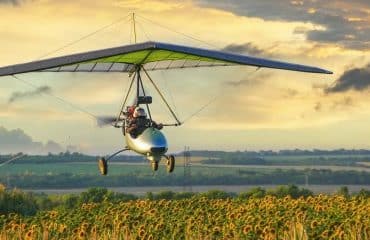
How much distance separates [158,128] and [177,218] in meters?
3.80

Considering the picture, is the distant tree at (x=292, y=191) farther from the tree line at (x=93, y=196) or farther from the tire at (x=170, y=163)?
the tire at (x=170, y=163)

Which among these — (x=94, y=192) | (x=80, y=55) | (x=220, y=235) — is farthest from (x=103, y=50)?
(x=94, y=192)

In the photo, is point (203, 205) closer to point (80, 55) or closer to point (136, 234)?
point (80, 55)

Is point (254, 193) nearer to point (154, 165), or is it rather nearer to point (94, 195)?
point (94, 195)

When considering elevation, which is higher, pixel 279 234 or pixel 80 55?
pixel 80 55

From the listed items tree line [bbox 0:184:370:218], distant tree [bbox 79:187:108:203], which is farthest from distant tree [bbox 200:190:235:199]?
distant tree [bbox 79:187:108:203]

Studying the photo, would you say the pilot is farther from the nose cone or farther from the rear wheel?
the rear wheel

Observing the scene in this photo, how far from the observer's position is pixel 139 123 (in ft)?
88.6

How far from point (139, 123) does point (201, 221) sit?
4495 mm

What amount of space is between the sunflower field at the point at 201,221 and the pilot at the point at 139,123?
230 cm

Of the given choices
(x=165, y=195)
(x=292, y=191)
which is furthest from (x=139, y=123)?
(x=292, y=191)

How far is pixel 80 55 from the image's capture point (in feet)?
84.5

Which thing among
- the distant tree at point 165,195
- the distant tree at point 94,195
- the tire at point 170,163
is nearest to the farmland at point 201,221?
the tire at point 170,163

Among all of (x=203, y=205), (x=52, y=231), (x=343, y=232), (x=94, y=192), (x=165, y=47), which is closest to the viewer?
(x=343, y=232)
